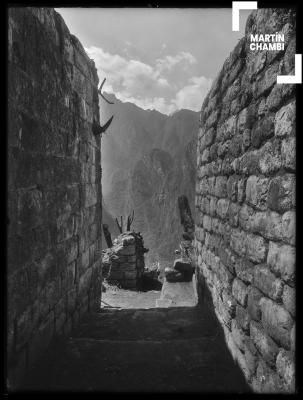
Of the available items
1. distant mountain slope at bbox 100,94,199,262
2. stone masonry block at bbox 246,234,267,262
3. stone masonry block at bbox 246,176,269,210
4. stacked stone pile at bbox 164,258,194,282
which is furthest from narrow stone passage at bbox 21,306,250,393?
distant mountain slope at bbox 100,94,199,262

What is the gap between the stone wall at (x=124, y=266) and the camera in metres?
9.59

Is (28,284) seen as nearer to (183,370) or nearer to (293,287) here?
(183,370)

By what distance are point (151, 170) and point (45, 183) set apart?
50814mm

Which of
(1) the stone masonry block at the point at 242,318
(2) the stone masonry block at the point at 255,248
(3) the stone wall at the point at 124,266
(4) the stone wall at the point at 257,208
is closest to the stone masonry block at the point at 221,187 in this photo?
(4) the stone wall at the point at 257,208

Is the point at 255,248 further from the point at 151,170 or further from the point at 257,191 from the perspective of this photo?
the point at 151,170

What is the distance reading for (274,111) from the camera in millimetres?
2119

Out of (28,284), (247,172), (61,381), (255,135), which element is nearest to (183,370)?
(61,381)

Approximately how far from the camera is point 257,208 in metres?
2.36

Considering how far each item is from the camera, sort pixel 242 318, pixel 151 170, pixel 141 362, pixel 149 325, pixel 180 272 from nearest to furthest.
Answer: pixel 242 318 < pixel 141 362 < pixel 149 325 < pixel 180 272 < pixel 151 170

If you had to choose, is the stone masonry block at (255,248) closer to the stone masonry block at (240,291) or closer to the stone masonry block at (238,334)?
the stone masonry block at (240,291)

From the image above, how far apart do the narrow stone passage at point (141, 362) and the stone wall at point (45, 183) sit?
0.64 feet

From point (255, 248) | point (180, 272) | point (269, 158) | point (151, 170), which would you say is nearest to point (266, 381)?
point (255, 248)

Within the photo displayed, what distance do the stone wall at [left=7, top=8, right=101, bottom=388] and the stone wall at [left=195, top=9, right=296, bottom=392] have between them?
4.99 feet
